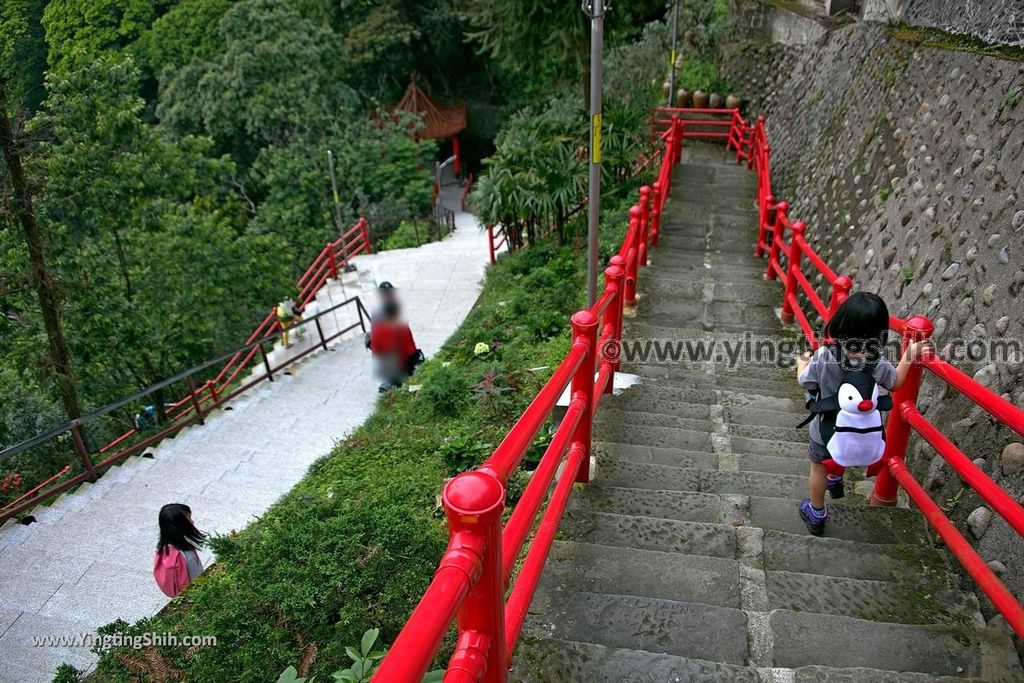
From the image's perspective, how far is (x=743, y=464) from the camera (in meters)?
4.43

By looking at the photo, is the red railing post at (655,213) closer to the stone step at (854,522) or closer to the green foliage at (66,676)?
the stone step at (854,522)

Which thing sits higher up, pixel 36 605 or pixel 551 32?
pixel 551 32

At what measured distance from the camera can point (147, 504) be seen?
22.2 feet

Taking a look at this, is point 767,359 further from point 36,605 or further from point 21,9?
point 21,9

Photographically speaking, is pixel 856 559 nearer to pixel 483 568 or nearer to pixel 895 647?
pixel 895 647

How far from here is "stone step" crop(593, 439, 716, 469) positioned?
430 centimetres

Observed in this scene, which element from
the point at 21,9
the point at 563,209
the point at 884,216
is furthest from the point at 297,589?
the point at 21,9

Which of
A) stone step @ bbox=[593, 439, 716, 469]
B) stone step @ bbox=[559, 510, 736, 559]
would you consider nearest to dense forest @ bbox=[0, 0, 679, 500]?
stone step @ bbox=[593, 439, 716, 469]

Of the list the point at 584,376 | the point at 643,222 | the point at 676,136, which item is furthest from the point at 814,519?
the point at 676,136

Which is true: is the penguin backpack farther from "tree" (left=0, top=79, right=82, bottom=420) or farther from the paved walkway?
"tree" (left=0, top=79, right=82, bottom=420)

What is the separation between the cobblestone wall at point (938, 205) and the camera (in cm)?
389

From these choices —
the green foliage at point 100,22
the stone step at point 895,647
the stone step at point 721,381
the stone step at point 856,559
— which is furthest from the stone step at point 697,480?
the green foliage at point 100,22

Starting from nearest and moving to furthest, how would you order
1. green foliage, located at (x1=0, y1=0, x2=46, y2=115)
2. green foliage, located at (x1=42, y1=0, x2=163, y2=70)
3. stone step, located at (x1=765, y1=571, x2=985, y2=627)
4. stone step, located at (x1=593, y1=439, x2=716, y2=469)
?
stone step, located at (x1=765, y1=571, x2=985, y2=627) < stone step, located at (x1=593, y1=439, x2=716, y2=469) < green foliage, located at (x1=0, y1=0, x2=46, y2=115) < green foliage, located at (x1=42, y1=0, x2=163, y2=70)

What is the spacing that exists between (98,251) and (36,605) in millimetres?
7621
